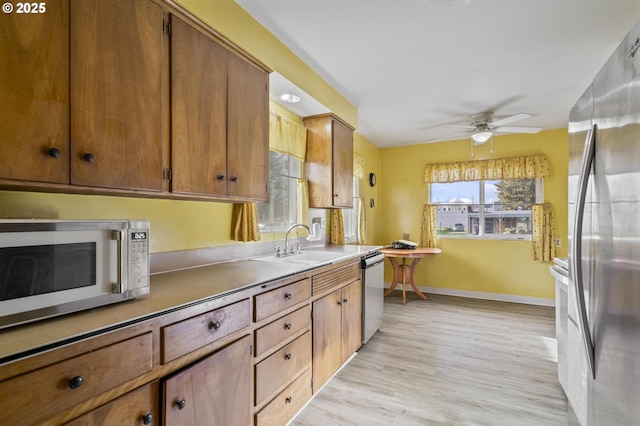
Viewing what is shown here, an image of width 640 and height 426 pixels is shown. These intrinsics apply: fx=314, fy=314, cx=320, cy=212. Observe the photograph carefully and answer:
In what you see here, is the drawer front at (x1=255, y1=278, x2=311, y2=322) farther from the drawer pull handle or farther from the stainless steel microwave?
the drawer pull handle

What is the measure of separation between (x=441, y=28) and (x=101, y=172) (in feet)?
7.25

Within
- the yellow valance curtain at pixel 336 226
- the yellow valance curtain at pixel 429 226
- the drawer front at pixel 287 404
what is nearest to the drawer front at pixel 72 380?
the drawer front at pixel 287 404

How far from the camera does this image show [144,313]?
104cm

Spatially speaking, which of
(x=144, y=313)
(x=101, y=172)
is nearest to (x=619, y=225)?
(x=144, y=313)

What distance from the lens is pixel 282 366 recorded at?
1.80 metres

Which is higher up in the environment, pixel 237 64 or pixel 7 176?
pixel 237 64

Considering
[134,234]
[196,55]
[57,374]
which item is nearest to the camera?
[57,374]

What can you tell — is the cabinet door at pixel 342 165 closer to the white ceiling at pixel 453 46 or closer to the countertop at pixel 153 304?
the white ceiling at pixel 453 46

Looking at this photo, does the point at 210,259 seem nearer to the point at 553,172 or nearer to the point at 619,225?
the point at 619,225

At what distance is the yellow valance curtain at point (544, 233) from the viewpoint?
444cm

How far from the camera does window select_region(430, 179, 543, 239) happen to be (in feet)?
15.4

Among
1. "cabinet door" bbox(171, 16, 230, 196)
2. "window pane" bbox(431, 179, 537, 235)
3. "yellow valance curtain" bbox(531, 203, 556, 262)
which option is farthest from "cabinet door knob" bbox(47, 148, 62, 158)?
"yellow valance curtain" bbox(531, 203, 556, 262)

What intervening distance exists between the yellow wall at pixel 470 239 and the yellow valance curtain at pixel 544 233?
0.12 m

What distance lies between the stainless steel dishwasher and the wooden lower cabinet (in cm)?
7
